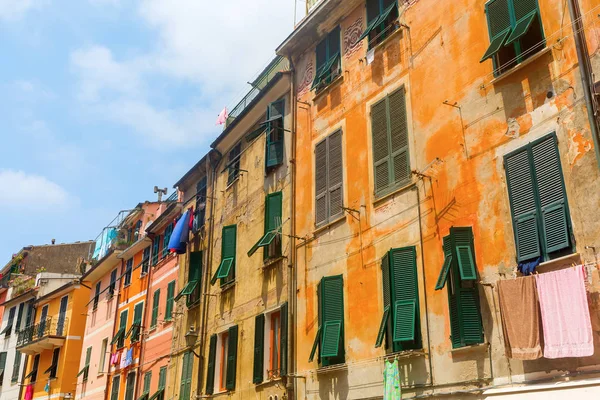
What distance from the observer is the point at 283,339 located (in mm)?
15703

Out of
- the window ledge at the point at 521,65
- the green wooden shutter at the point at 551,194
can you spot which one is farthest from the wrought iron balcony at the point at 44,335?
the green wooden shutter at the point at 551,194

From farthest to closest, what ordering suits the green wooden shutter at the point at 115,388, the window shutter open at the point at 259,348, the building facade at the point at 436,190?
the green wooden shutter at the point at 115,388 < the window shutter open at the point at 259,348 < the building facade at the point at 436,190

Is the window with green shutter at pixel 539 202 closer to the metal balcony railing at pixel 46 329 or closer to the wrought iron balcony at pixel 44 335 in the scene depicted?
the wrought iron balcony at pixel 44 335

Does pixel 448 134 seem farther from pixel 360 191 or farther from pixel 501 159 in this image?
pixel 360 191

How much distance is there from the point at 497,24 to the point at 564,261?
176 inches

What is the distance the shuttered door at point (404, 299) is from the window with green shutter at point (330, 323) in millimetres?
1747

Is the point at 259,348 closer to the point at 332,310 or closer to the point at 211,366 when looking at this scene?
the point at 211,366

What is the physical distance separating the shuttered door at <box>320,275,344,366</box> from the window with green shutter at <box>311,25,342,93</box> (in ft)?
17.1

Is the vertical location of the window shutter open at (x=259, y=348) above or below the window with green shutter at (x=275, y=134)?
below

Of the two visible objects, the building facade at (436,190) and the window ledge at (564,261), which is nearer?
the window ledge at (564,261)

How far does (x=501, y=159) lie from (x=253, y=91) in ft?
39.8

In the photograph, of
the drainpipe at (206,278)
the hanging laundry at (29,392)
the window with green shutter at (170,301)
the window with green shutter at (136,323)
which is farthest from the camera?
the hanging laundry at (29,392)

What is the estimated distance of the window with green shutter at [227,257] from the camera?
765 inches

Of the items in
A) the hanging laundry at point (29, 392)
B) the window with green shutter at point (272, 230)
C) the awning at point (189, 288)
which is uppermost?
the window with green shutter at point (272, 230)
